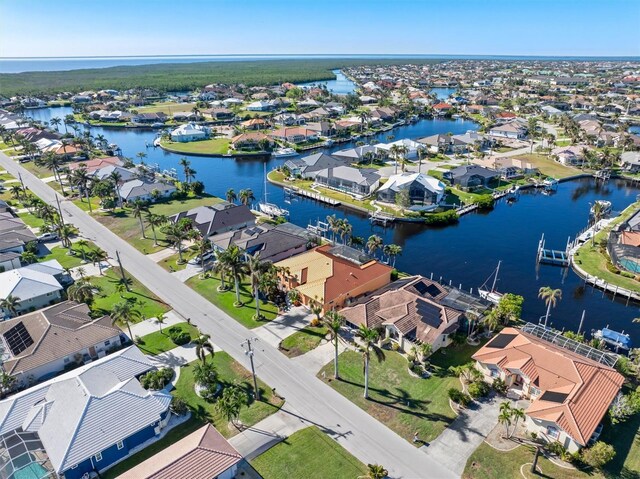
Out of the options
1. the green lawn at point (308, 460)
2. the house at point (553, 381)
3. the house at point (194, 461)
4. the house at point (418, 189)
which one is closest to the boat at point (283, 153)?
the house at point (418, 189)

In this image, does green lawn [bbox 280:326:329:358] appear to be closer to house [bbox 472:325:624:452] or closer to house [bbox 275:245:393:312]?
house [bbox 275:245:393:312]

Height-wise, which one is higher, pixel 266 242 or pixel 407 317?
pixel 266 242

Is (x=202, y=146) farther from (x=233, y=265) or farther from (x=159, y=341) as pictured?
(x=159, y=341)

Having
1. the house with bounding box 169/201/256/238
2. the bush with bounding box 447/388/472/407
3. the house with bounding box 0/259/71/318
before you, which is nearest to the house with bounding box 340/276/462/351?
the bush with bounding box 447/388/472/407

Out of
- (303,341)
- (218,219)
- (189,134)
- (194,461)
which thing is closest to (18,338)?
(194,461)

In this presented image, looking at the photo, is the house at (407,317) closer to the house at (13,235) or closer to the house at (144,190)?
the house at (13,235)

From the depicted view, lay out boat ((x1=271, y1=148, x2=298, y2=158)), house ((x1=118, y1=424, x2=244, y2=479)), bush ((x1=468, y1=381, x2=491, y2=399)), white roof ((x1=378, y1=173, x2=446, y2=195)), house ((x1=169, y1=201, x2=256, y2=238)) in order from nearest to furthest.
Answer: house ((x1=118, y1=424, x2=244, y2=479))
bush ((x1=468, y1=381, x2=491, y2=399))
house ((x1=169, y1=201, x2=256, y2=238))
white roof ((x1=378, y1=173, x2=446, y2=195))
boat ((x1=271, y1=148, x2=298, y2=158))
